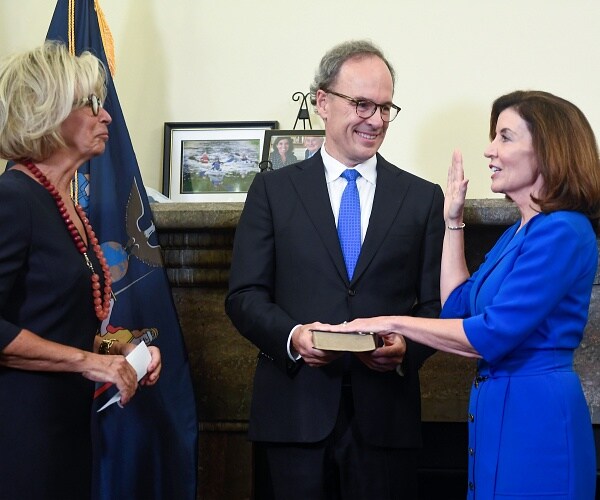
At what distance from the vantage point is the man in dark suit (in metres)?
2.46

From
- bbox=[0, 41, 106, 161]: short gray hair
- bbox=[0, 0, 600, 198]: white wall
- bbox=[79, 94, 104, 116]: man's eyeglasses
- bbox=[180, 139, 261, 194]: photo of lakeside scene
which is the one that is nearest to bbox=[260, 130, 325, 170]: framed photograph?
bbox=[180, 139, 261, 194]: photo of lakeside scene

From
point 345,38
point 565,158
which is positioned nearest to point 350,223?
point 565,158

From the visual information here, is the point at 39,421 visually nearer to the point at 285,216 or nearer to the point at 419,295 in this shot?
the point at 285,216

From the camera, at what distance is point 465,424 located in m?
3.45

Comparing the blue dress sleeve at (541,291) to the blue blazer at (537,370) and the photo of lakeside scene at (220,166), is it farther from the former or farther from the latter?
the photo of lakeside scene at (220,166)

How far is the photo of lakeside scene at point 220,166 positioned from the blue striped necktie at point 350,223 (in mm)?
1147

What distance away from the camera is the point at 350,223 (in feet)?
8.63

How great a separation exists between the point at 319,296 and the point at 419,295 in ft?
1.06

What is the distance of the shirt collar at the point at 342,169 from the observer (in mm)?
2711

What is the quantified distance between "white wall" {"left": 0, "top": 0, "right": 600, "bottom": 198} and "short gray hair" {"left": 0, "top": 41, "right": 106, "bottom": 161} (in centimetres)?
165

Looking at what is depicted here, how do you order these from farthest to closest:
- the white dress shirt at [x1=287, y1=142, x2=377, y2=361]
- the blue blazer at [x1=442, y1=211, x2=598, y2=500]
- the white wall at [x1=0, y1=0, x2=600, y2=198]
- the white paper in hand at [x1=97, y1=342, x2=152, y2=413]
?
1. the white wall at [x1=0, y1=0, x2=600, y2=198]
2. the white dress shirt at [x1=287, y1=142, x2=377, y2=361]
3. the white paper in hand at [x1=97, y1=342, x2=152, y2=413]
4. the blue blazer at [x1=442, y1=211, x2=598, y2=500]

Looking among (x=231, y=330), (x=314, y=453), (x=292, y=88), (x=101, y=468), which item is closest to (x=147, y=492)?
(x=101, y=468)

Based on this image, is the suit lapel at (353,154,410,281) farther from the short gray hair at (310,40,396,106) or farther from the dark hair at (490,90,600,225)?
the dark hair at (490,90,600,225)

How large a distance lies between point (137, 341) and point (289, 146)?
40.0 inches
